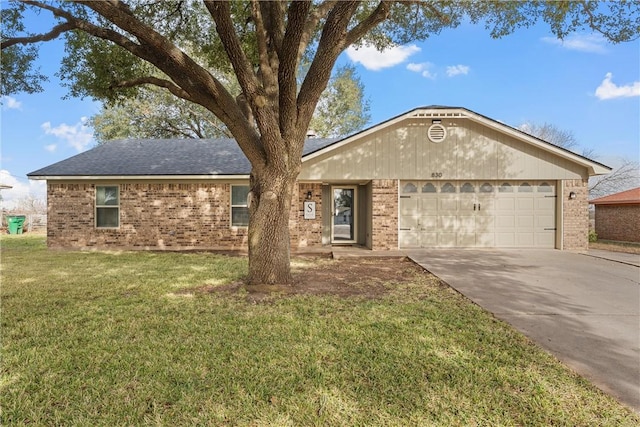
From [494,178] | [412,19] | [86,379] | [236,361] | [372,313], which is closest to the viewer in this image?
[86,379]

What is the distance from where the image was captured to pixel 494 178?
35.4ft

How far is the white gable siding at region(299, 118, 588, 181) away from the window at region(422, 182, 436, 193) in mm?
347

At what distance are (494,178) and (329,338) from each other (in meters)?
9.44

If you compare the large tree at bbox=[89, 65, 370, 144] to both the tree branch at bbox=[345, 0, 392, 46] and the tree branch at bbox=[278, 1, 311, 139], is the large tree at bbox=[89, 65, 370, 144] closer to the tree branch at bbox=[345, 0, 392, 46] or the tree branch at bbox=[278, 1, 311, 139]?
the tree branch at bbox=[345, 0, 392, 46]

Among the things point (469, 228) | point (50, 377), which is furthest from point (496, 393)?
point (469, 228)

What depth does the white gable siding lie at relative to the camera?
10773 mm

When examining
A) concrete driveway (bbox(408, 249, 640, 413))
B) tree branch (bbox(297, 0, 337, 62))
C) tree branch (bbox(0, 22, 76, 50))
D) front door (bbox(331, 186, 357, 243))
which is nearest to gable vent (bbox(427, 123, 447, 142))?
front door (bbox(331, 186, 357, 243))

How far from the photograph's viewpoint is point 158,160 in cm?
1262

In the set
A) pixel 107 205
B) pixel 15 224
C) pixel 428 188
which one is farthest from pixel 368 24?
pixel 15 224

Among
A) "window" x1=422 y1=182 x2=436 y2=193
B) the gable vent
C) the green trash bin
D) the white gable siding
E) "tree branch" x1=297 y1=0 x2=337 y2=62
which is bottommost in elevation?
the green trash bin

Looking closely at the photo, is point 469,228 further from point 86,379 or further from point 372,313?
point 86,379

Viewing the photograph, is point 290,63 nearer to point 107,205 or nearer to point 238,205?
point 238,205

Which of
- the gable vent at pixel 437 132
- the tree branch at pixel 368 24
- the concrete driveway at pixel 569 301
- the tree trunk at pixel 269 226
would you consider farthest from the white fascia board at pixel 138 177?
the concrete driveway at pixel 569 301

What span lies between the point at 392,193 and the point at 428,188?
50.0 inches
